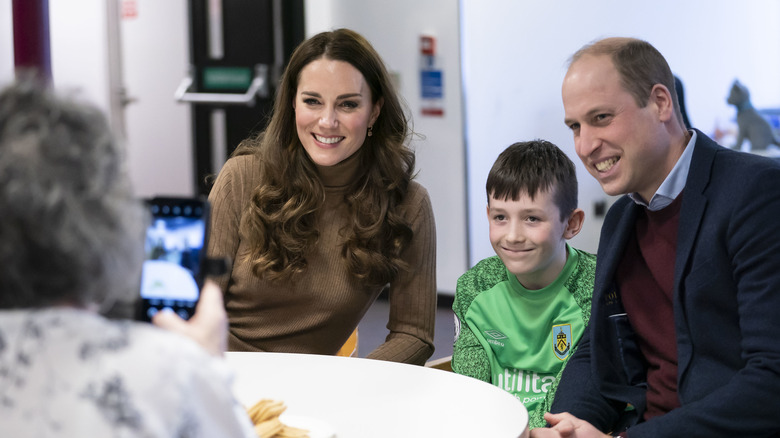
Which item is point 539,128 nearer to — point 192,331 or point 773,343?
point 773,343

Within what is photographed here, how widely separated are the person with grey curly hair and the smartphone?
0.39 m

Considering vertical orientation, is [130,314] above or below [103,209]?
below

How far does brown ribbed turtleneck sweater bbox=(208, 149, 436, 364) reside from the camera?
2.08 meters

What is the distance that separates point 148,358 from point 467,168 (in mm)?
4595

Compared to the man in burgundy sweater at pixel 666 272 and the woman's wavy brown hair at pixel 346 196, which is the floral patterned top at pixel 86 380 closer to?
the man in burgundy sweater at pixel 666 272

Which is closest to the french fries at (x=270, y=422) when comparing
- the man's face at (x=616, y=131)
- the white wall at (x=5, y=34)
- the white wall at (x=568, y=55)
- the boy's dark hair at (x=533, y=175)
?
the man's face at (x=616, y=131)

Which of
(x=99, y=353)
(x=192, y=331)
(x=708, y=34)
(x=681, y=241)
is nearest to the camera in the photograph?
(x=99, y=353)

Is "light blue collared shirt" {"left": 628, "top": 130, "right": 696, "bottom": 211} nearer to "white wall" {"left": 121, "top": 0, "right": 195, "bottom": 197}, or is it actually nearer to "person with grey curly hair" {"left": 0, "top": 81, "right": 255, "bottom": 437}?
"person with grey curly hair" {"left": 0, "top": 81, "right": 255, "bottom": 437}

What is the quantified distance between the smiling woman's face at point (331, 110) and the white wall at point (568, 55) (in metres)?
2.86

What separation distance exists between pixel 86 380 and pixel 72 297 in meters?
0.07

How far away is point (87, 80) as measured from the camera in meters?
5.65

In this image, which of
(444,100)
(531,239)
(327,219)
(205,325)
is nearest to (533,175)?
(531,239)

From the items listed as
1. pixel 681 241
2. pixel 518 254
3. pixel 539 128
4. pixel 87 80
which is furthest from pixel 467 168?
pixel 681 241

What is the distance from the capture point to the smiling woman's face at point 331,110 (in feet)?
7.03
